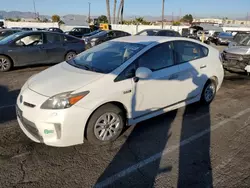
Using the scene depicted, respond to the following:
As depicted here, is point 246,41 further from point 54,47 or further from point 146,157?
point 146,157

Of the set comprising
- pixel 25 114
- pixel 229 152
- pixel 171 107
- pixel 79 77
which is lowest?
pixel 229 152

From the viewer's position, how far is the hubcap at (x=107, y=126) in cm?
324

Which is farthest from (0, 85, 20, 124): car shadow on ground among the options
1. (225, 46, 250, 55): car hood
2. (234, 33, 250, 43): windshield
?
(234, 33, 250, 43): windshield

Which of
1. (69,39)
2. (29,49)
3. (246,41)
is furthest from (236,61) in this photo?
(29,49)

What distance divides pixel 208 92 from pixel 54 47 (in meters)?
6.22

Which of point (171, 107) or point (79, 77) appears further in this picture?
point (171, 107)

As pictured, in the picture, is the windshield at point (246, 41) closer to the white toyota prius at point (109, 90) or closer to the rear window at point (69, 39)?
the white toyota prius at point (109, 90)

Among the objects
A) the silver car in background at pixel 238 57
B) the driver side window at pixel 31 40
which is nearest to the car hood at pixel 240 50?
the silver car in background at pixel 238 57

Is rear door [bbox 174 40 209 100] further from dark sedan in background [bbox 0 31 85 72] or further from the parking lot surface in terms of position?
dark sedan in background [bbox 0 31 85 72]

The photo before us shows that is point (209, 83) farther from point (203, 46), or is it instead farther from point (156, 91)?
point (156, 91)

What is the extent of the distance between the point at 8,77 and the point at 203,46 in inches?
229

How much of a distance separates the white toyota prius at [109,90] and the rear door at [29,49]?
190 inches

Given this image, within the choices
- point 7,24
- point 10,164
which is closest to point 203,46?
point 10,164

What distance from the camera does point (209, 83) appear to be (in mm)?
4961
